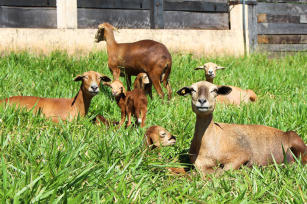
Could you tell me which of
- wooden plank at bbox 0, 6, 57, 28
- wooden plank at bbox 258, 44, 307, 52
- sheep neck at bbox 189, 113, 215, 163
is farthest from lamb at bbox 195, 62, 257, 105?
wooden plank at bbox 258, 44, 307, 52

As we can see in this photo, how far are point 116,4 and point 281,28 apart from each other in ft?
18.0

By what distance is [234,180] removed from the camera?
11.9 ft

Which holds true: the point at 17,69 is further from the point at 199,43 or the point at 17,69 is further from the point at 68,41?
the point at 199,43

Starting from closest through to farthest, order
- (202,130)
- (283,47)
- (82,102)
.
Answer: (202,130)
(82,102)
(283,47)

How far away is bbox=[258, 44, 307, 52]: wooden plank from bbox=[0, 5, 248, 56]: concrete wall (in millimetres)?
783

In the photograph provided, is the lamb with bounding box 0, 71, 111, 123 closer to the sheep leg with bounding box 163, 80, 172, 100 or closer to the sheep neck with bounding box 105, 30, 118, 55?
the sheep leg with bounding box 163, 80, 172, 100

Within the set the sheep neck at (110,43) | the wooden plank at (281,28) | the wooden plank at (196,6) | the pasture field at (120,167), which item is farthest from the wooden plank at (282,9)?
the pasture field at (120,167)

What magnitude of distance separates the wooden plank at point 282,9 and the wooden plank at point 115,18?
384 centimetres

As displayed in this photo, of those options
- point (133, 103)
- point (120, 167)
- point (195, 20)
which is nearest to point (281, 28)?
point (195, 20)

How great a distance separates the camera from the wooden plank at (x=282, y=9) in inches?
510

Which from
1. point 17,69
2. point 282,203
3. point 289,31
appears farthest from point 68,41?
point 282,203

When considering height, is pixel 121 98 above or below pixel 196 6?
below

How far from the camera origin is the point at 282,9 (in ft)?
43.5

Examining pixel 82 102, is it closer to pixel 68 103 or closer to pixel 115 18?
pixel 68 103
